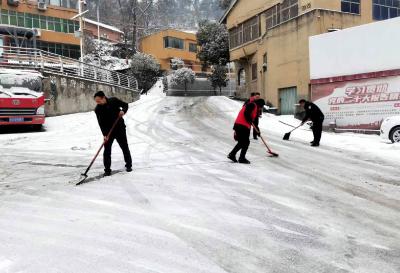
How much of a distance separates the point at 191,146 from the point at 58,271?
8.18 m

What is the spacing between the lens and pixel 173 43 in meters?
45.3

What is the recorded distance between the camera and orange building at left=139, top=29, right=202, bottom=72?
147 ft

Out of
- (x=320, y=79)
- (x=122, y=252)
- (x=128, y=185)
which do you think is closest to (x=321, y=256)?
(x=122, y=252)

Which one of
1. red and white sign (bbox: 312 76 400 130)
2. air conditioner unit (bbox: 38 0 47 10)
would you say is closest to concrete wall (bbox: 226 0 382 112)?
red and white sign (bbox: 312 76 400 130)

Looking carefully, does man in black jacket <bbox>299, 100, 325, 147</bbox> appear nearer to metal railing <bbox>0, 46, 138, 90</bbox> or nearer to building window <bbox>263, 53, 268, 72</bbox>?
building window <bbox>263, 53, 268, 72</bbox>

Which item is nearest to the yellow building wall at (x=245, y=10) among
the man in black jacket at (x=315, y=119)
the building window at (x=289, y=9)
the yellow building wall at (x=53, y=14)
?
the building window at (x=289, y=9)

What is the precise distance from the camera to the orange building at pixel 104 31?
4769 centimetres

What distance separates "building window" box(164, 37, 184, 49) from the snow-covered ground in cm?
3554

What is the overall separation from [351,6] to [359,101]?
8952 millimetres

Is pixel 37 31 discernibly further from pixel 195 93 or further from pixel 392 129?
pixel 392 129

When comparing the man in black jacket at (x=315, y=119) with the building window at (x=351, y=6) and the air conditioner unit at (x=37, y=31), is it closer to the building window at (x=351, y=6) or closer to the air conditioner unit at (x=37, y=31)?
the building window at (x=351, y=6)

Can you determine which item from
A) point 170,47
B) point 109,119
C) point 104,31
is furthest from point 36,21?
point 109,119

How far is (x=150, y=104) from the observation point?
26.5 metres

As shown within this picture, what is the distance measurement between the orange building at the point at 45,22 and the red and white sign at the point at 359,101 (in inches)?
1199
